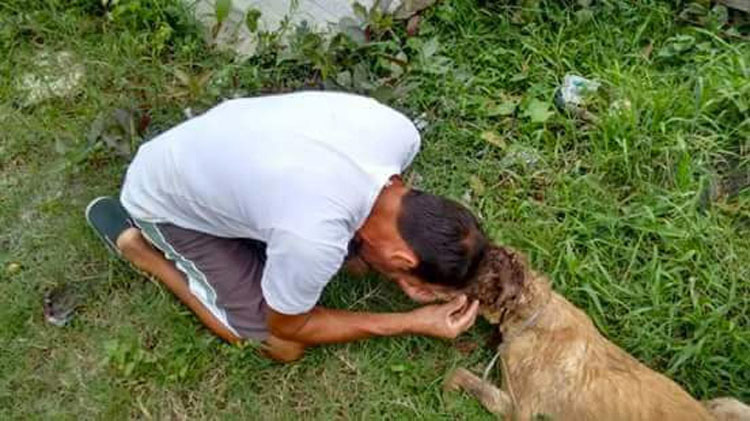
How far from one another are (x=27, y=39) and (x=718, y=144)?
342 centimetres

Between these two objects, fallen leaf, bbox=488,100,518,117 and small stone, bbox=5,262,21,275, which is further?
fallen leaf, bbox=488,100,518,117

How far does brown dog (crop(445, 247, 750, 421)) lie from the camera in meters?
3.13

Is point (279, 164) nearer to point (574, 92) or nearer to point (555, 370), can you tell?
point (555, 370)

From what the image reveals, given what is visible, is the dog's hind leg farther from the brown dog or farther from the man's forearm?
the man's forearm

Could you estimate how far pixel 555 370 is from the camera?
10.9ft

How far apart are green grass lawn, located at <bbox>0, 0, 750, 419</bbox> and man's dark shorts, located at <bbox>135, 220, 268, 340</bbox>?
0.15 meters

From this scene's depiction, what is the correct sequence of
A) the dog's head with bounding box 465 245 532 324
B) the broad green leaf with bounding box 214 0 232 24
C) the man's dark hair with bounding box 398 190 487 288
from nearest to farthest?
the man's dark hair with bounding box 398 190 487 288 → the dog's head with bounding box 465 245 532 324 → the broad green leaf with bounding box 214 0 232 24

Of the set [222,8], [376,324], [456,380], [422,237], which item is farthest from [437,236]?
[222,8]

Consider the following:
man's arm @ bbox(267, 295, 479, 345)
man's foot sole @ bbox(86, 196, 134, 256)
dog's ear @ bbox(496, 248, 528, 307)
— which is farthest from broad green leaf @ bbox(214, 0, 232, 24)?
dog's ear @ bbox(496, 248, 528, 307)

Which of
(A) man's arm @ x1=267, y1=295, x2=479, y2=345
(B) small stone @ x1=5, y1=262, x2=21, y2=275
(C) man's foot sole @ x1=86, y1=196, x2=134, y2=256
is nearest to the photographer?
(A) man's arm @ x1=267, y1=295, x2=479, y2=345

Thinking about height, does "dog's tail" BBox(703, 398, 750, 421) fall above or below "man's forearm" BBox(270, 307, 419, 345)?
above

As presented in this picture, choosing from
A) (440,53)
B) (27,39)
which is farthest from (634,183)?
(27,39)

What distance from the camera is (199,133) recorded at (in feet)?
10.5

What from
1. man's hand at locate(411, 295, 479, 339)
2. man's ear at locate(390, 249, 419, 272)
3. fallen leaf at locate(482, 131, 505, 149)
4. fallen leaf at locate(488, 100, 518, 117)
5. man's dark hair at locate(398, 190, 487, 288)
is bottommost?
man's hand at locate(411, 295, 479, 339)
